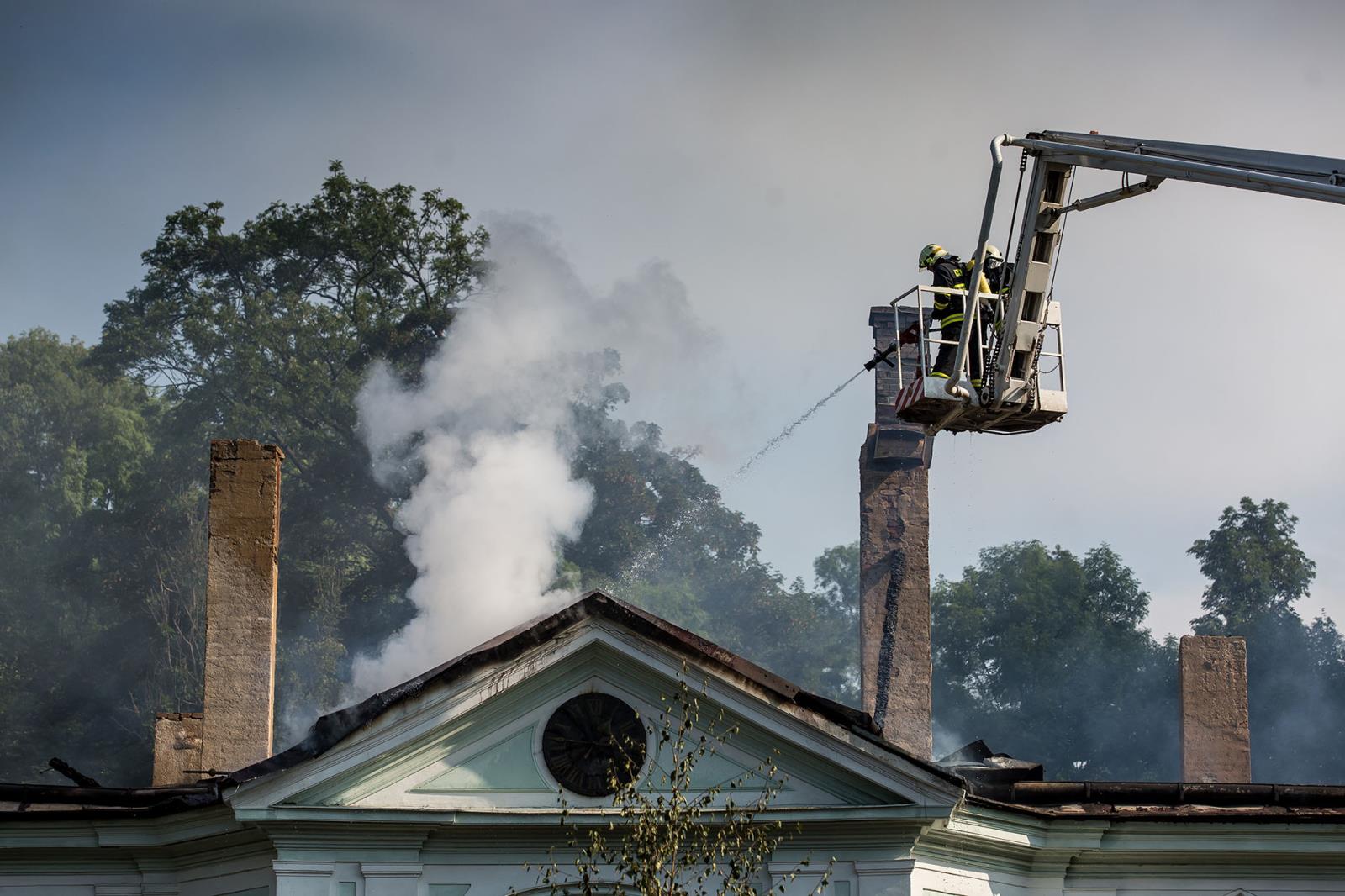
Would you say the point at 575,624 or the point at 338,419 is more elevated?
the point at 338,419

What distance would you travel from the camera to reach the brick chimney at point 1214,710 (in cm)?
2034

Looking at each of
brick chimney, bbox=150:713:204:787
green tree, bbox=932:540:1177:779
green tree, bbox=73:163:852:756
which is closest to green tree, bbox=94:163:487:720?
green tree, bbox=73:163:852:756

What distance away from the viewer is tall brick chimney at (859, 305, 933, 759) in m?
21.1

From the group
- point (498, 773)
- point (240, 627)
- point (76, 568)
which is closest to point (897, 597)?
point (498, 773)

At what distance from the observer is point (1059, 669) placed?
50.1 m

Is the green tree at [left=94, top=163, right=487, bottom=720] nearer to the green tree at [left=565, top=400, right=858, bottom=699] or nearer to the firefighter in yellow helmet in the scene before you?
the green tree at [left=565, top=400, right=858, bottom=699]

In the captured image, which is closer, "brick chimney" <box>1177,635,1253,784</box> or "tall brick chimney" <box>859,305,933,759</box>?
"brick chimney" <box>1177,635,1253,784</box>

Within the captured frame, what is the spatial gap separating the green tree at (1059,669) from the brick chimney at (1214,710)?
91.9 feet

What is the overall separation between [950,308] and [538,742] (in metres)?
5.79

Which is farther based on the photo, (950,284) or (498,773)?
(950,284)

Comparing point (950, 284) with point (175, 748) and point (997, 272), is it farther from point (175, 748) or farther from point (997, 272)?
point (175, 748)

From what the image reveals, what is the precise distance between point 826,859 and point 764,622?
4260 centimetres

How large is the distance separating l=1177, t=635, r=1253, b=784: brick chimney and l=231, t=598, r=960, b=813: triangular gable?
20.9ft

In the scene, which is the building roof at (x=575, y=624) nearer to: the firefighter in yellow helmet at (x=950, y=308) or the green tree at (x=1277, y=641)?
the firefighter in yellow helmet at (x=950, y=308)
